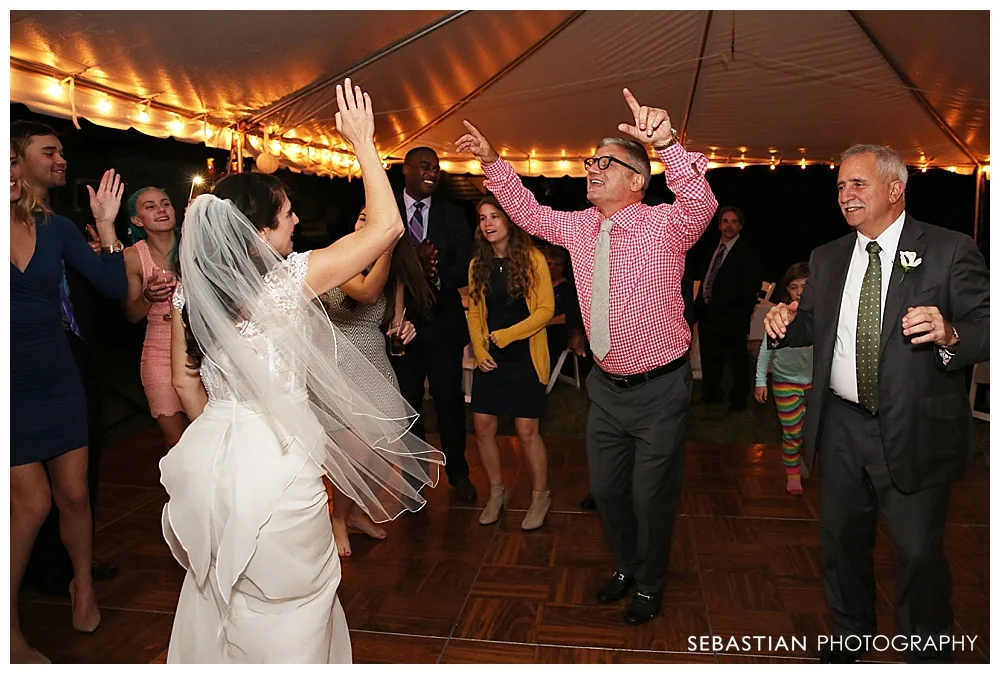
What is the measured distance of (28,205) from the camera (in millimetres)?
2361

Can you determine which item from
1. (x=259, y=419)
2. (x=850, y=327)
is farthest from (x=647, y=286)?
(x=259, y=419)

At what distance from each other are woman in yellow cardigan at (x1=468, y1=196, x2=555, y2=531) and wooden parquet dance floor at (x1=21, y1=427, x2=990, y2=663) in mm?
333

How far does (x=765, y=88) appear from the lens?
530 centimetres

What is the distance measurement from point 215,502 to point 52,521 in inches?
61.3

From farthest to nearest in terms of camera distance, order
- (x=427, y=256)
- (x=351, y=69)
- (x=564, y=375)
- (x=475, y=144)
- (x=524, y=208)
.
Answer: (x=564, y=375)
(x=351, y=69)
(x=427, y=256)
(x=524, y=208)
(x=475, y=144)

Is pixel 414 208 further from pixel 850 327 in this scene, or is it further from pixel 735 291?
pixel 735 291

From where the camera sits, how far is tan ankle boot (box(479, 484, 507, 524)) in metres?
3.61

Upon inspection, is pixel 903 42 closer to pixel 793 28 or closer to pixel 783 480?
pixel 793 28

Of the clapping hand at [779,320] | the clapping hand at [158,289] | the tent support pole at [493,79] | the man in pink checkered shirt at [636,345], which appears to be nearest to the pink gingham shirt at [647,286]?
the man in pink checkered shirt at [636,345]

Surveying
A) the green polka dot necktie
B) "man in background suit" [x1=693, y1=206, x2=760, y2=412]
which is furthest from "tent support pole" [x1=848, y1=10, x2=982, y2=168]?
the green polka dot necktie

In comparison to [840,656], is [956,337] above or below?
above

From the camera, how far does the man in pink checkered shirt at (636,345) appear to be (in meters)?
2.65

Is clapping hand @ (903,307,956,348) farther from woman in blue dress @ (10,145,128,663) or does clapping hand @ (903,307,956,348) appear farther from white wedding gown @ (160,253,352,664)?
woman in blue dress @ (10,145,128,663)

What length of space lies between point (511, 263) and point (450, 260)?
0.40m
